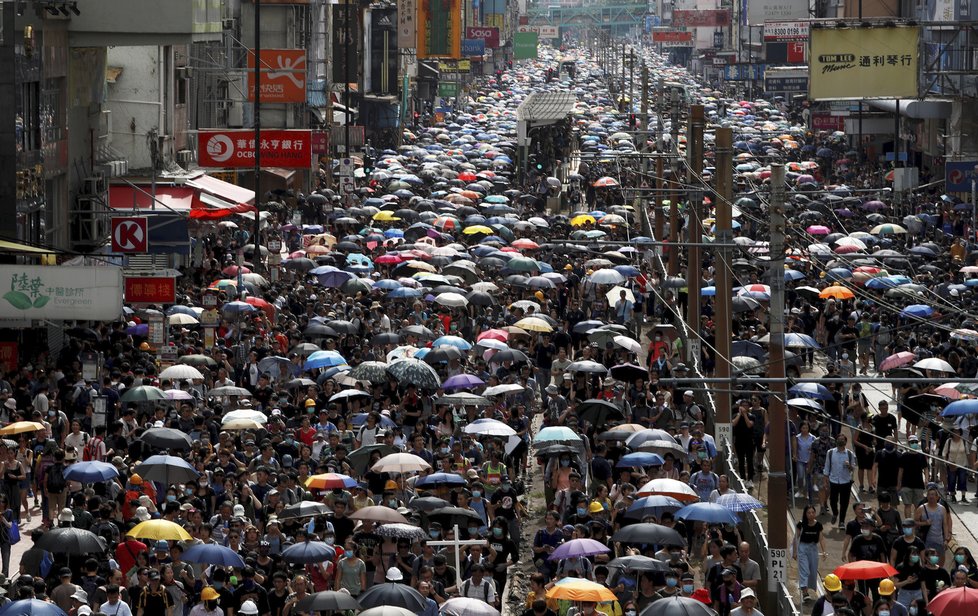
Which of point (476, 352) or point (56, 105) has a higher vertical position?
point (56, 105)

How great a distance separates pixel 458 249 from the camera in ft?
135

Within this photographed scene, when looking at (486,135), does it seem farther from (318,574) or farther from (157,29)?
(318,574)

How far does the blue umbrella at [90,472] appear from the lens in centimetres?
1894

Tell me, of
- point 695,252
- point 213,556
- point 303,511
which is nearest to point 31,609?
point 213,556

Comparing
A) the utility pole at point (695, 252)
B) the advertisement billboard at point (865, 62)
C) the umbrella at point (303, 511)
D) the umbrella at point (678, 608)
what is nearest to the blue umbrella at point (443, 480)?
the umbrella at point (303, 511)

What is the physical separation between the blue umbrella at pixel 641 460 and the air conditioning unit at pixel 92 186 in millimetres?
18216

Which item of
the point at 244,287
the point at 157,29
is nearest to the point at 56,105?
the point at 157,29

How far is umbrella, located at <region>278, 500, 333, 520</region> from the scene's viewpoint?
1795 centimetres

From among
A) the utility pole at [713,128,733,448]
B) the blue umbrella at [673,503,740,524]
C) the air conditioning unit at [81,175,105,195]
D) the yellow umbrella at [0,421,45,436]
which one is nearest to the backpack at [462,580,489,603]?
the blue umbrella at [673,503,740,524]

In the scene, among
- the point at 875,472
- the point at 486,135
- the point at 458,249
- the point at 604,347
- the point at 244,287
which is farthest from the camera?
the point at 486,135

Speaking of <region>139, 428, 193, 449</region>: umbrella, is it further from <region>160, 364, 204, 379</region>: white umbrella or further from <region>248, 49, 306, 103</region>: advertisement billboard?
<region>248, 49, 306, 103</region>: advertisement billboard

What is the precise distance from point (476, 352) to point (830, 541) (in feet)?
30.4

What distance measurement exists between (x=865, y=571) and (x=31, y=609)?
7.17 m

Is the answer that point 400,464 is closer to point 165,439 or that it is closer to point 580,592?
point 165,439
